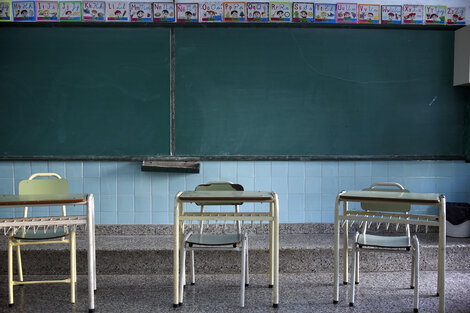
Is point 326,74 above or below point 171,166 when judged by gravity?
above

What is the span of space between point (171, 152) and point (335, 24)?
83.6 inches

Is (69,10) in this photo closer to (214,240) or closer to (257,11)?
(257,11)

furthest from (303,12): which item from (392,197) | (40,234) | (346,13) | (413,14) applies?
(40,234)

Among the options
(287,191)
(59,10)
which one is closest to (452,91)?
(287,191)

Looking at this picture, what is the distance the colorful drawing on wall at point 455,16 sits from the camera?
446 cm

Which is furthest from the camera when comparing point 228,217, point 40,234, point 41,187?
point 41,187

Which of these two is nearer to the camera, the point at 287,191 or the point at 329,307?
the point at 329,307

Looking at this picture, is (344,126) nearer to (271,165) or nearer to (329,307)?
(271,165)

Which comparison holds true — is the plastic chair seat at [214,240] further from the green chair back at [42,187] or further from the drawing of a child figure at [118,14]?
the drawing of a child figure at [118,14]

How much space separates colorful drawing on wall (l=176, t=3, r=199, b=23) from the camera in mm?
4332

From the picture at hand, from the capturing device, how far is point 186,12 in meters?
4.34

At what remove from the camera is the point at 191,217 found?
292cm

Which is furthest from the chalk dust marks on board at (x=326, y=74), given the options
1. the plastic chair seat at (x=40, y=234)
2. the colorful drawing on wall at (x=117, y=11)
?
the plastic chair seat at (x=40, y=234)

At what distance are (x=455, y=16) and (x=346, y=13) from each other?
114 cm
